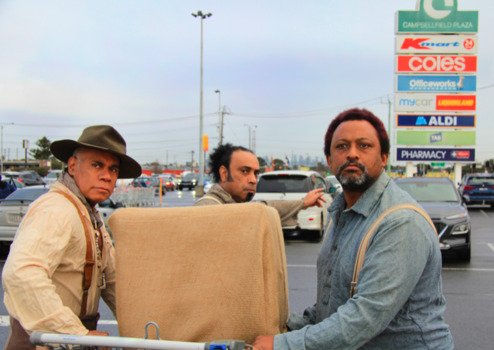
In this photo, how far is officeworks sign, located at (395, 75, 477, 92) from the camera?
90.4ft

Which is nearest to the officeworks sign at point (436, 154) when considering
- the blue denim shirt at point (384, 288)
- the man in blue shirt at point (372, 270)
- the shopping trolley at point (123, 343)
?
the man in blue shirt at point (372, 270)

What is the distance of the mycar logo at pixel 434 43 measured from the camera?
27531mm

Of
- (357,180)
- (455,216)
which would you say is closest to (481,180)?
(455,216)

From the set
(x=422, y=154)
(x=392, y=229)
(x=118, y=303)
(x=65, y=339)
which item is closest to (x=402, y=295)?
(x=392, y=229)

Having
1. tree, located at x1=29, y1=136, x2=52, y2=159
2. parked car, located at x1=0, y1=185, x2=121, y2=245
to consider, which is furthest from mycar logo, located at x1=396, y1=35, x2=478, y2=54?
tree, located at x1=29, y1=136, x2=52, y2=159

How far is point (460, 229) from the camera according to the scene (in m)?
8.62

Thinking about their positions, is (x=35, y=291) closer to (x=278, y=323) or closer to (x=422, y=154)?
(x=278, y=323)

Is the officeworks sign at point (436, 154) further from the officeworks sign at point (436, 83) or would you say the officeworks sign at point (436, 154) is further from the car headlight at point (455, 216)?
the car headlight at point (455, 216)

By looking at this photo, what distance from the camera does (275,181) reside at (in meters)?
11.8

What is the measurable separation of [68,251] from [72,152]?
60 cm

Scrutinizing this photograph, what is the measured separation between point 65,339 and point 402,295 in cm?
122

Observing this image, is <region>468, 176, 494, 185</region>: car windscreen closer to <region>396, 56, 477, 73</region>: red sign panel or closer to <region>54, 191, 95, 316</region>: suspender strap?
<region>396, 56, 477, 73</region>: red sign panel

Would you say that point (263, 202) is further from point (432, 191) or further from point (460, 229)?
point (432, 191)

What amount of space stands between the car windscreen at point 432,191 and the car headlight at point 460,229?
4.30 feet
